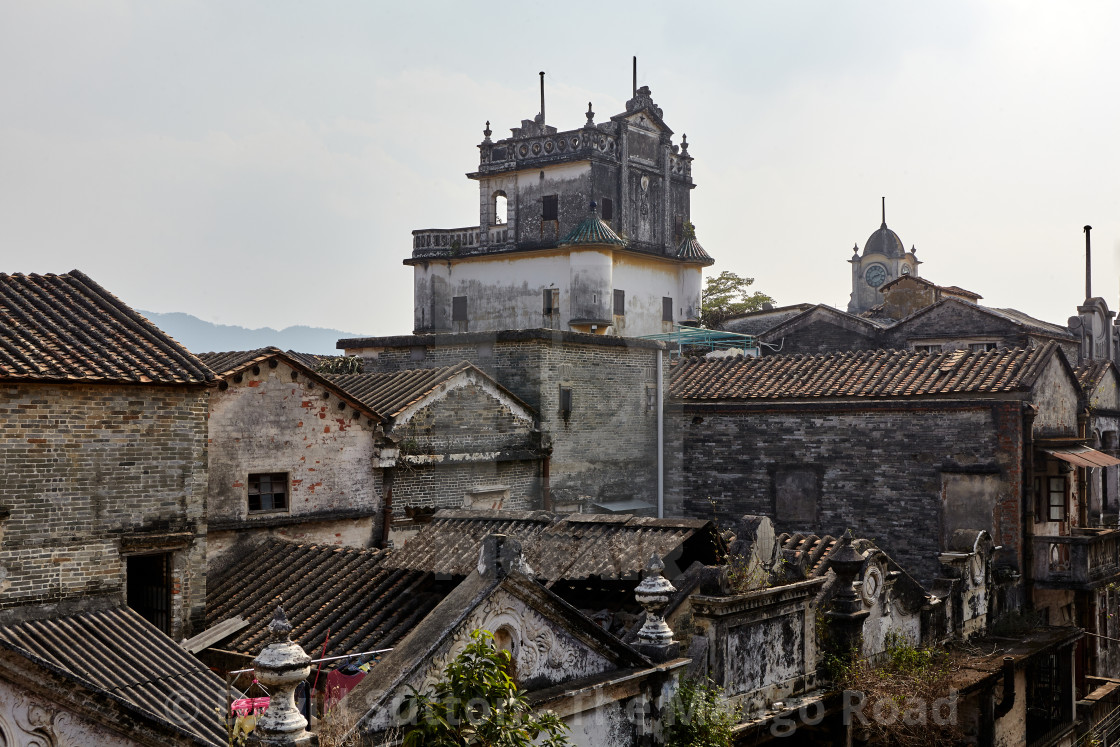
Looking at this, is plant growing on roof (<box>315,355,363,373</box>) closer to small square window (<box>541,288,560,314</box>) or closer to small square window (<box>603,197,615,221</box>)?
small square window (<box>541,288,560,314</box>)

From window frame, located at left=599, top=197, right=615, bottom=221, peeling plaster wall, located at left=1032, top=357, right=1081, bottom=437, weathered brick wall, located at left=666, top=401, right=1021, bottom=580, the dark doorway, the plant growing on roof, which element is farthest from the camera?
window frame, located at left=599, top=197, right=615, bottom=221

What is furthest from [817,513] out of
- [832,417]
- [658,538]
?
[658,538]

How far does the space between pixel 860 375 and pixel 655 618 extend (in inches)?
538

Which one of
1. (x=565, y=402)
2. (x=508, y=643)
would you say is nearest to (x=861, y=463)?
(x=565, y=402)

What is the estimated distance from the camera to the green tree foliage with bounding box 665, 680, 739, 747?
9000 mm

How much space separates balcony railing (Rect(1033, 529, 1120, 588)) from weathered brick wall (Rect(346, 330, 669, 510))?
851 cm

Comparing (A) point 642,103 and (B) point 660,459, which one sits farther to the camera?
(A) point 642,103

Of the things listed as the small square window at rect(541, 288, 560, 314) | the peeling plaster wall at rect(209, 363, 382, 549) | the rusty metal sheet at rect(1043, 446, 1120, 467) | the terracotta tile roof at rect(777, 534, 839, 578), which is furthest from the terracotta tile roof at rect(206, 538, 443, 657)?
the small square window at rect(541, 288, 560, 314)

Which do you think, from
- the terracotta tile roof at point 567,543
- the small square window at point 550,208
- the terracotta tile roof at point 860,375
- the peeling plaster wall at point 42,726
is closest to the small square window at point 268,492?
the terracotta tile roof at point 567,543

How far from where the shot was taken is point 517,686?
25.6 feet

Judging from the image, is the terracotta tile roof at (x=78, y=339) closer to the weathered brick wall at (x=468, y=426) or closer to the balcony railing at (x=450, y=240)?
the weathered brick wall at (x=468, y=426)

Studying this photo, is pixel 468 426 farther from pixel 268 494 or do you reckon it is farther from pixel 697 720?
pixel 697 720

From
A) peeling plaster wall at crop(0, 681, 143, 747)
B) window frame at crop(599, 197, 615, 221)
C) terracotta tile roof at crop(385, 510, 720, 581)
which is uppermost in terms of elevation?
window frame at crop(599, 197, 615, 221)

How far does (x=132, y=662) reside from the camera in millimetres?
11750
